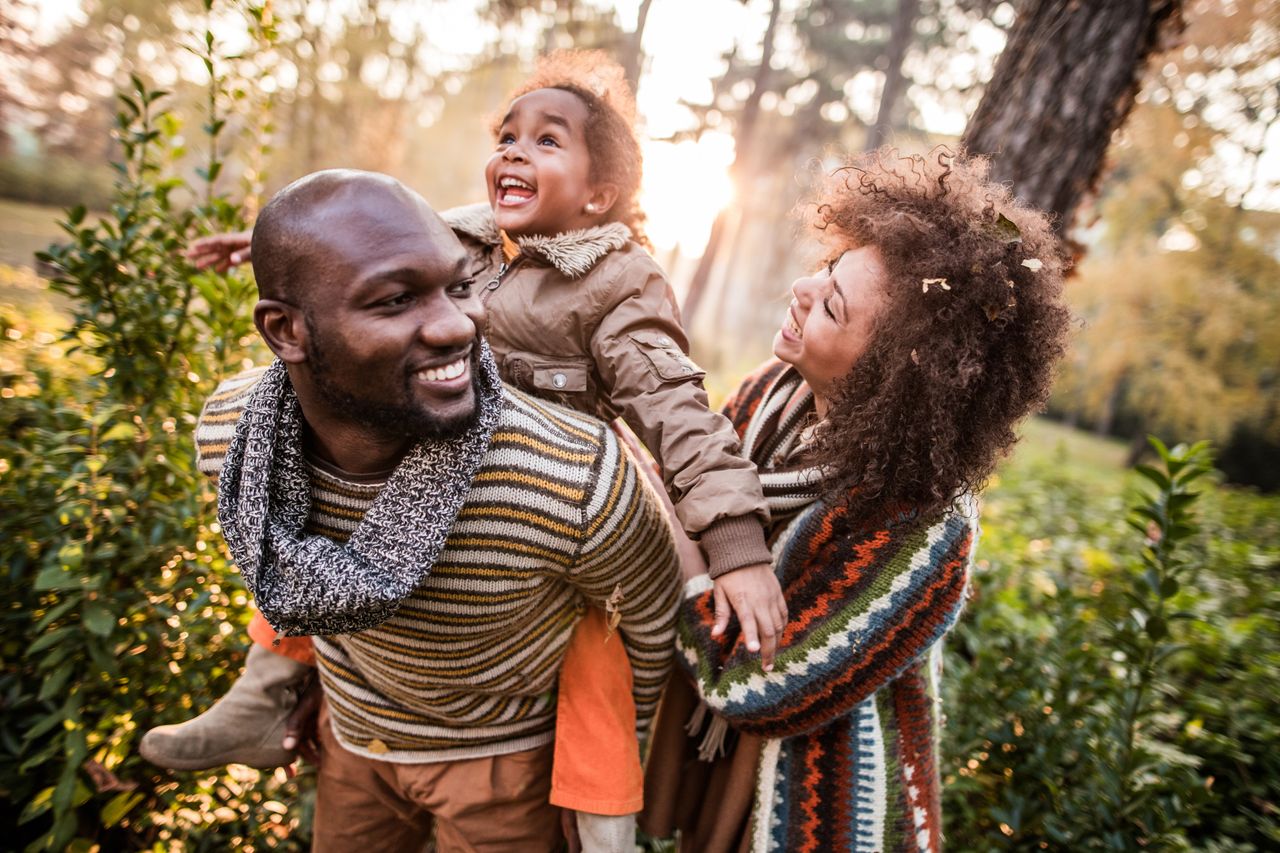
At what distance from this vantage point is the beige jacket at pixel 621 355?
146cm

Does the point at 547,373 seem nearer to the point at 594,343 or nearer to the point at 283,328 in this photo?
the point at 594,343

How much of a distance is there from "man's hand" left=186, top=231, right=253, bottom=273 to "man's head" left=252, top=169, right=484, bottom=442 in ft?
3.25

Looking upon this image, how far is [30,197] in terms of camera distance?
14445 millimetres

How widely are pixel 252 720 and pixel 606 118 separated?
1.93m

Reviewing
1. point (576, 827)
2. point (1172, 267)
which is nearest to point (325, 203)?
point (576, 827)

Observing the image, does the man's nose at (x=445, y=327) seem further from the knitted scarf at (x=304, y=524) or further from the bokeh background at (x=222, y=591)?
the bokeh background at (x=222, y=591)

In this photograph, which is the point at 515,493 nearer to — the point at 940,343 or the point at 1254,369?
the point at 940,343

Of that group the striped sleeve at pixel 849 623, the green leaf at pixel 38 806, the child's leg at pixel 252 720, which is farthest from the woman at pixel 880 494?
the green leaf at pixel 38 806

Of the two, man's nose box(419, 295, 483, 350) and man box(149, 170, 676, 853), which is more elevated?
man's nose box(419, 295, 483, 350)

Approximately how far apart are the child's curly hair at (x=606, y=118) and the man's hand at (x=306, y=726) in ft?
5.26

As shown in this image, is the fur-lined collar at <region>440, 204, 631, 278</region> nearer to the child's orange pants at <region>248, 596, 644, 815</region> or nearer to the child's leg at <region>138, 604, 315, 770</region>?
the child's orange pants at <region>248, 596, 644, 815</region>

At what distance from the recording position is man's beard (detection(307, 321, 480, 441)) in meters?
1.13

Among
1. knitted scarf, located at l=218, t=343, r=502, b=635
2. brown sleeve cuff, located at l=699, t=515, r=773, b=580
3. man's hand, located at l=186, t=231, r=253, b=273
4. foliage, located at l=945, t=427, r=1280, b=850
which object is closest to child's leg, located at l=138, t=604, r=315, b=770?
knitted scarf, located at l=218, t=343, r=502, b=635

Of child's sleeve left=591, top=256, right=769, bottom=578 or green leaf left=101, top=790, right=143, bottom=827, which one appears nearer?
child's sleeve left=591, top=256, right=769, bottom=578
